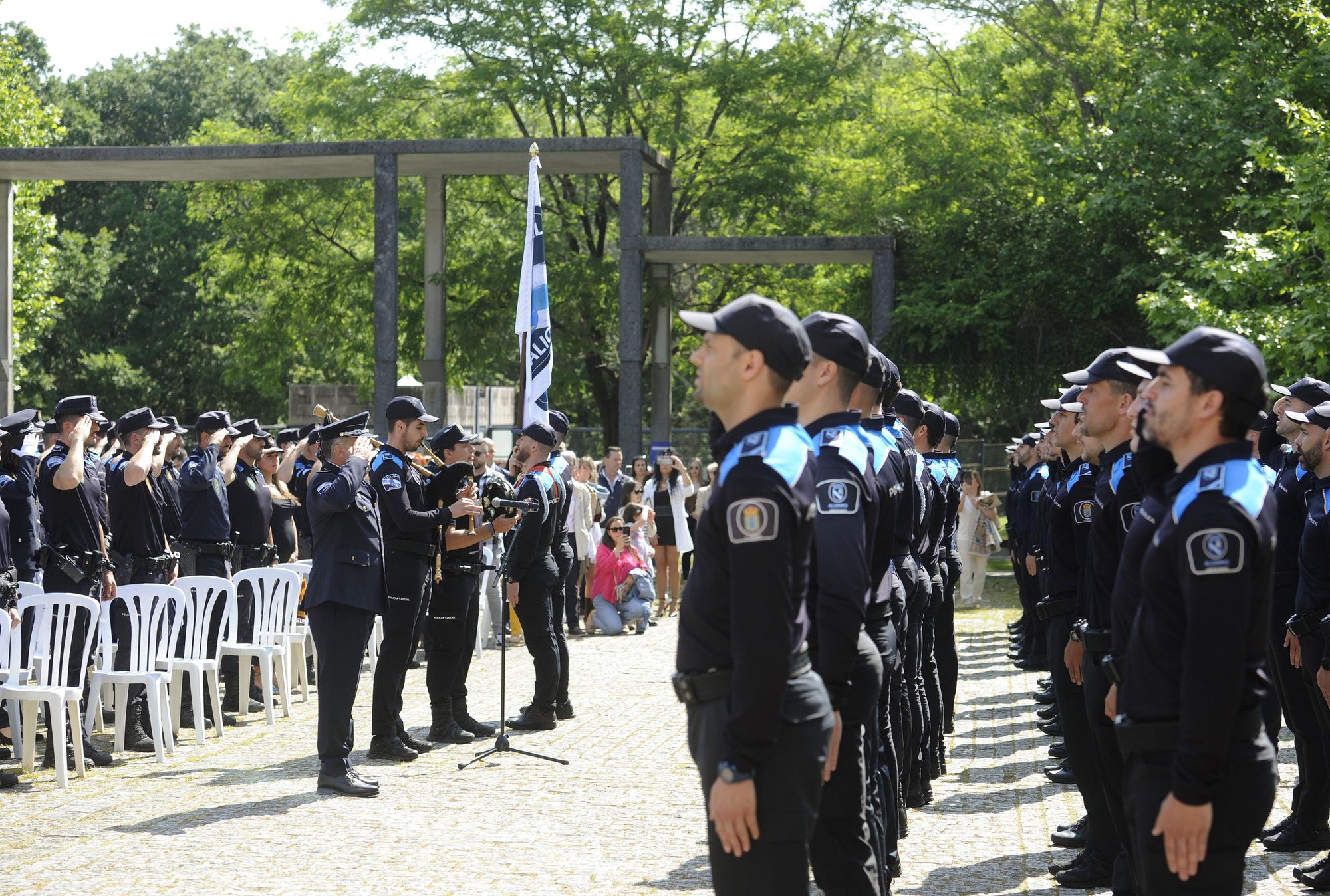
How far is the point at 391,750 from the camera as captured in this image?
32.1 ft

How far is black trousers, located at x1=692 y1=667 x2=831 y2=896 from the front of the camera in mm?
3729

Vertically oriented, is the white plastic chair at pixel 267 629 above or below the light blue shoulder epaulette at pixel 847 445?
below

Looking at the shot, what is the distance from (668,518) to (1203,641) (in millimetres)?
16638

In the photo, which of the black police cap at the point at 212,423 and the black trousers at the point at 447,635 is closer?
the black trousers at the point at 447,635

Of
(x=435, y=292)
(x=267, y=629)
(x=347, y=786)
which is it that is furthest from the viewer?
(x=435, y=292)

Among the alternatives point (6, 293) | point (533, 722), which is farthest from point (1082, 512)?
point (6, 293)

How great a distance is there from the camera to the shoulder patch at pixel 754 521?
366 cm

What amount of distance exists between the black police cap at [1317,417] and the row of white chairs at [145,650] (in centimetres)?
681

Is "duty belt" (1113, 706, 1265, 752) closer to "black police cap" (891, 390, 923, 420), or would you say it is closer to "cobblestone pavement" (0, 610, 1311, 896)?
"cobblestone pavement" (0, 610, 1311, 896)

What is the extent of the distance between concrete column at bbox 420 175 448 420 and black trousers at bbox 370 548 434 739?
15.2m

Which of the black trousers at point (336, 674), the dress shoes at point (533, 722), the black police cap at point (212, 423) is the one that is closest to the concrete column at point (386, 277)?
the black police cap at point (212, 423)

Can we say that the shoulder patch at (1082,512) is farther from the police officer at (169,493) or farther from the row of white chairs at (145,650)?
the police officer at (169,493)

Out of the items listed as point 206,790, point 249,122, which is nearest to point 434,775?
point 206,790

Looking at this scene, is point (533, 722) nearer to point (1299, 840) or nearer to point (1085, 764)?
point (1085, 764)
